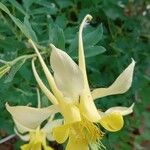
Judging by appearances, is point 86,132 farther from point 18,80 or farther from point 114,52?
point 114,52

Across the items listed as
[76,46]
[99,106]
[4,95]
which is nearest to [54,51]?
[76,46]

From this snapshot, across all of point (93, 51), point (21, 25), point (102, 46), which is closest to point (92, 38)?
point (93, 51)

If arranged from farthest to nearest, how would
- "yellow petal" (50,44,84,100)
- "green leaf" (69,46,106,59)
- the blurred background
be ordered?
1. the blurred background
2. "green leaf" (69,46,106,59)
3. "yellow petal" (50,44,84,100)

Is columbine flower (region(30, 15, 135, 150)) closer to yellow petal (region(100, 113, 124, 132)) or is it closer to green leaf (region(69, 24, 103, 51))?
yellow petal (region(100, 113, 124, 132))

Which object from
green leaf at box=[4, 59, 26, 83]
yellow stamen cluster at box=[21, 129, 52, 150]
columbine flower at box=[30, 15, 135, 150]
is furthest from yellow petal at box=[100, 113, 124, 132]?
yellow stamen cluster at box=[21, 129, 52, 150]

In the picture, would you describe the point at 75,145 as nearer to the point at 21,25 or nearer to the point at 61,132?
the point at 61,132

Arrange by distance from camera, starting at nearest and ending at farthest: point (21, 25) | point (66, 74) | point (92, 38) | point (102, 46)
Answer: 1. point (66, 74)
2. point (21, 25)
3. point (92, 38)
4. point (102, 46)
